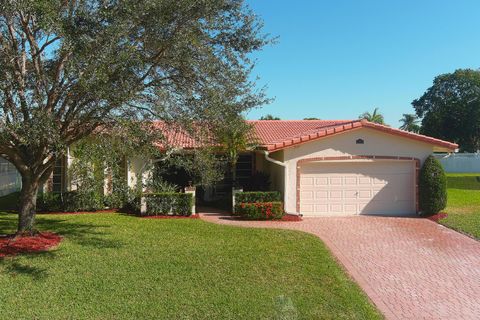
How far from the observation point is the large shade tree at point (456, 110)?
52438 millimetres

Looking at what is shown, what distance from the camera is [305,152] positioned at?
16.1 meters

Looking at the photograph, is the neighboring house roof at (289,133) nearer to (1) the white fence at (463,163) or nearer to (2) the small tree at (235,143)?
(2) the small tree at (235,143)

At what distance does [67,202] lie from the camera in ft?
54.3

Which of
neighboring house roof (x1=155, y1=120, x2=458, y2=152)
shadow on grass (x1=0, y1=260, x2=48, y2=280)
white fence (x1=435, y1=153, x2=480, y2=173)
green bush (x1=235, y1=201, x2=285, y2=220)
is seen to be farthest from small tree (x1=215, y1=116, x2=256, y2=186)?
white fence (x1=435, y1=153, x2=480, y2=173)

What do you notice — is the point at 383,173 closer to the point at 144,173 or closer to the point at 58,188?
the point at 144,173

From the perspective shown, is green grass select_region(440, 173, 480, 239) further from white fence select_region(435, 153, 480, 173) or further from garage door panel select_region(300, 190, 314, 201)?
white fence select_region(435, 153, 480, 173)

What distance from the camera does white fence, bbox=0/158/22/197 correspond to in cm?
2252

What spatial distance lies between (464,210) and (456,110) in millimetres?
41956

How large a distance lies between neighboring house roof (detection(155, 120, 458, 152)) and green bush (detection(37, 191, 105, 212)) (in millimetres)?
4873

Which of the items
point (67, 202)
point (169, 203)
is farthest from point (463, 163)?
point (67, 202)

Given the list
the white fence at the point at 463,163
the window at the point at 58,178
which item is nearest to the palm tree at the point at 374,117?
the white fence at the point at 463,163

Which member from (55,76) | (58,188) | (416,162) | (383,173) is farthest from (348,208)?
(58,188)

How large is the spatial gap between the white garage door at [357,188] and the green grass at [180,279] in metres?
4.47

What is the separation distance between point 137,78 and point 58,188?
12.7m
